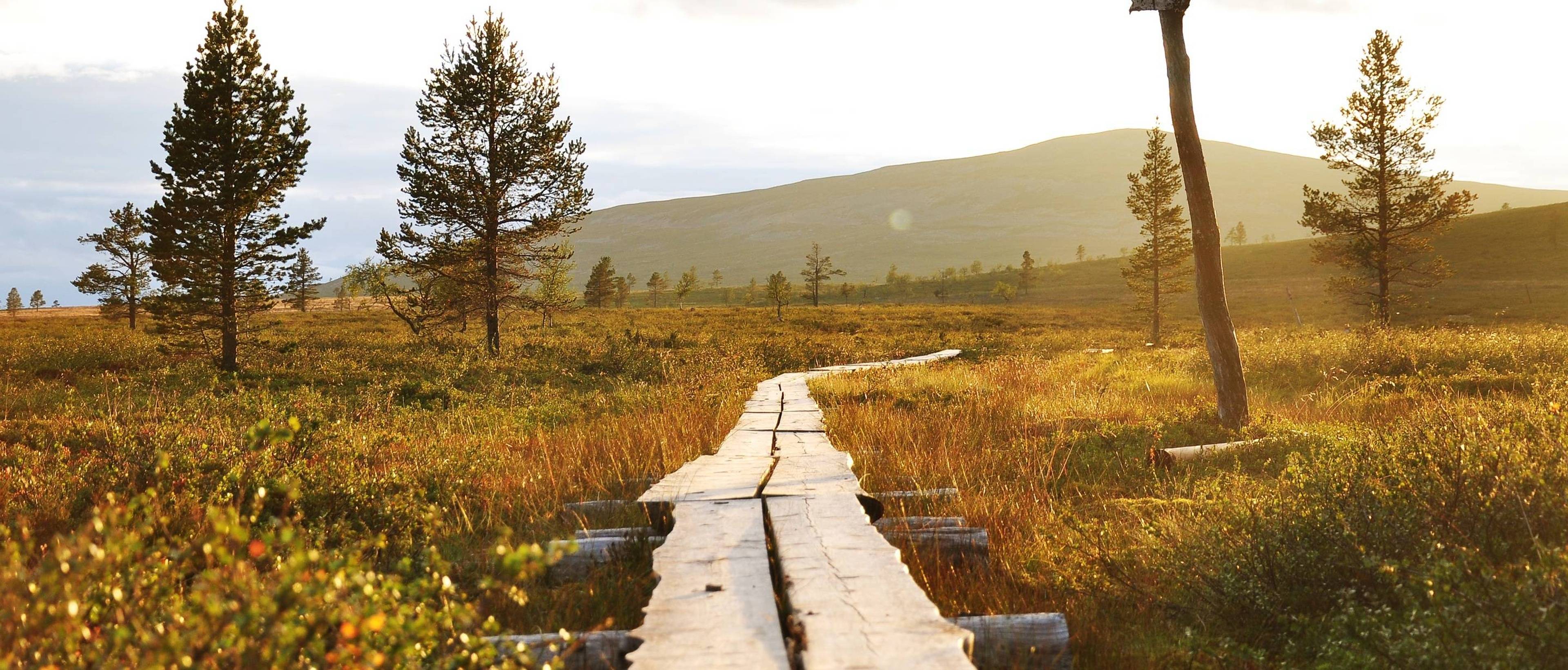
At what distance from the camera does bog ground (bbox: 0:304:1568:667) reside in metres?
2.20

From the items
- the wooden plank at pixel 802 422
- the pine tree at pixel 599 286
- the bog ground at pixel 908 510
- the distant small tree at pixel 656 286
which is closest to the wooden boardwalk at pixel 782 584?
the bog ground at pixel 908 510

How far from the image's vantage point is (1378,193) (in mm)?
28219

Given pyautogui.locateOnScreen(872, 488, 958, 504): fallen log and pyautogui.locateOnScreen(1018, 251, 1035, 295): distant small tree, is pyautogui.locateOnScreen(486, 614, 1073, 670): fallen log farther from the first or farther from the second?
pyautogui.locateOnScreen(1018, 251, 1035, 295): distant small tree

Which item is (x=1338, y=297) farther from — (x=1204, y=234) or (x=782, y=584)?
(x=782, y=584)

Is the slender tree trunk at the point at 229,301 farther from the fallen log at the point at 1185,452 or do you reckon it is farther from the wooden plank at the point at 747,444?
the fallen log at the point at 1185,452

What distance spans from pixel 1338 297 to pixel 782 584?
2367 inches

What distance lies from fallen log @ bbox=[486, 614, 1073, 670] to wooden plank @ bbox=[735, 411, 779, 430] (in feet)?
17.6

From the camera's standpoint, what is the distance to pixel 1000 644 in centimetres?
321

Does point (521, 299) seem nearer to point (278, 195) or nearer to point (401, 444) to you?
point (278, 195)

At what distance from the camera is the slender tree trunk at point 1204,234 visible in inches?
348

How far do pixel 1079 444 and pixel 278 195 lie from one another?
19793 mm

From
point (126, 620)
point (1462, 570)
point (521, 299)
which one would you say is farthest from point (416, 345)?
point (1462, 570)

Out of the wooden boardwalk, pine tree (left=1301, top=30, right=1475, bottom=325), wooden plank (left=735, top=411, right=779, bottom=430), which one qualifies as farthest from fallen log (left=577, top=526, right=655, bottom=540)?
pine tree (left=1301, top=30, right=1475, bottom=325)

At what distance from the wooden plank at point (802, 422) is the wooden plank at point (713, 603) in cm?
388
